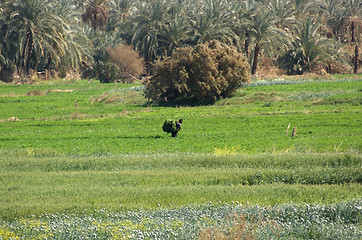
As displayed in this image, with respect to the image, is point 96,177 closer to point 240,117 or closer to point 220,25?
point 240,117

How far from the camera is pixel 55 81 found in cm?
6950

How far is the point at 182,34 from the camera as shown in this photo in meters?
62.7

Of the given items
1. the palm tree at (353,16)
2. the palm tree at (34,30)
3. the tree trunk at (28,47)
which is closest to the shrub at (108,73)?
the palm tree at (34,30)

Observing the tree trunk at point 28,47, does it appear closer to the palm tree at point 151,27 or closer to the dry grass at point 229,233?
the palm tree at point 151,27

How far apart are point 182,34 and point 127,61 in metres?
10.3

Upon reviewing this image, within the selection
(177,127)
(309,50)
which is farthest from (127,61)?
(177,127)

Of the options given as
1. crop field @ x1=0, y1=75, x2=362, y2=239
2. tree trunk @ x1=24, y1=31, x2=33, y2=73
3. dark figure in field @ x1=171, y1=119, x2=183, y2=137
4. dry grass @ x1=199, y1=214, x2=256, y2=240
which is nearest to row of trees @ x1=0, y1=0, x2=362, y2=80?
tree trunk @ x1=24, y1=31, x2=33, y2=73

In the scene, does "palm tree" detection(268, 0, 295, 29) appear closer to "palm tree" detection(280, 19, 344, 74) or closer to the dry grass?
"palm tree" detection(280, 19, 344, 74)

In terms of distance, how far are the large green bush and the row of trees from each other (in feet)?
44.3

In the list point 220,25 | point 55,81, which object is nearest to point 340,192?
point 220,25

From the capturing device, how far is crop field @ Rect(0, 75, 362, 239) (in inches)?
423

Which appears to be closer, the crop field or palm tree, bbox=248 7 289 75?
the crop field

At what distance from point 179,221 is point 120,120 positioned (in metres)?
24.3

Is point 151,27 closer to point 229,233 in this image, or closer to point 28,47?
point 28,47
